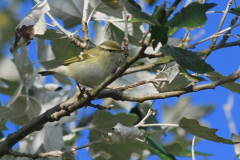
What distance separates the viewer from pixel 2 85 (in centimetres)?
241

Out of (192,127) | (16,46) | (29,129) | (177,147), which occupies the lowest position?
(177,147)

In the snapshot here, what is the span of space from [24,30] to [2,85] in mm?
1197

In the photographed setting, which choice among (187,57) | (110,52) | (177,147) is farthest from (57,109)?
(177,147)

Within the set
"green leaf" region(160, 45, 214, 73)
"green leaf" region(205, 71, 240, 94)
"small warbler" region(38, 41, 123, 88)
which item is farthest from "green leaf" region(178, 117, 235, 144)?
"green leaf" region(160, 45, 214, 73)

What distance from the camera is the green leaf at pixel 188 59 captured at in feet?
3.00

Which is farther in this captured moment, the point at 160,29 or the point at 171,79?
the point at 171,79

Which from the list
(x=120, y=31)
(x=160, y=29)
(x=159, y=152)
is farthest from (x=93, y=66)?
(x=160, y=29)

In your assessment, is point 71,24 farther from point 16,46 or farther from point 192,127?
point 192,127

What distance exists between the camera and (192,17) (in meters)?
0.96

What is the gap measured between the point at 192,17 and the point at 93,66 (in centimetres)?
88

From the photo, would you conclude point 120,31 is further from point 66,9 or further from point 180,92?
point 180,92

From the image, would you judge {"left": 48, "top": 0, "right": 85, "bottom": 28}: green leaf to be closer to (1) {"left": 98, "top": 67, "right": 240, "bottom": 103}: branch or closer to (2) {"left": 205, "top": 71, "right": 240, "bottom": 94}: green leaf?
(1) {"left": 98, "top": 67, "right": 240, "bottom": 103}: branch

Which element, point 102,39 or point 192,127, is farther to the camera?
point 102,39

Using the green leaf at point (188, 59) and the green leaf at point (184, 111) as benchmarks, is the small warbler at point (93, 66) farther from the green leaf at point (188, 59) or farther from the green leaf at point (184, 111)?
the green leaf at point (184, 111)
